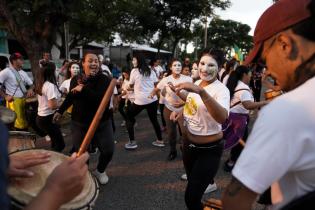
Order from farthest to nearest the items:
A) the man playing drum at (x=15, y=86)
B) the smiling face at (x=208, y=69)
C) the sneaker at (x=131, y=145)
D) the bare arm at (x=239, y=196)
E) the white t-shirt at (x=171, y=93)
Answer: the sneaker at (x=131, y=145)
the man playing drum at (x=15, y=86)
the white t-shirt at (x=171, y=93)
the smiling face at (x=208, y=69)
the bare arm at (x=239, y=196)

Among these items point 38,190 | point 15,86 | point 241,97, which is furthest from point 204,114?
point 15,86

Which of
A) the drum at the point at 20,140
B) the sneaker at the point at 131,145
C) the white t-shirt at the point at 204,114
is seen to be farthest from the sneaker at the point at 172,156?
the drum at the point at 20,140

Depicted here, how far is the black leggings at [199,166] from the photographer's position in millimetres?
2885

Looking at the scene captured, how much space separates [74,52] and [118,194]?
29427 mm

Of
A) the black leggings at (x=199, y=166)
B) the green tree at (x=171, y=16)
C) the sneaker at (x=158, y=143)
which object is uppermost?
the green tree at (x=171, y=16)

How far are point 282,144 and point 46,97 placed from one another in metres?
5.05

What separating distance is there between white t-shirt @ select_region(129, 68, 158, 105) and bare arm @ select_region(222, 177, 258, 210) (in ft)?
18.0

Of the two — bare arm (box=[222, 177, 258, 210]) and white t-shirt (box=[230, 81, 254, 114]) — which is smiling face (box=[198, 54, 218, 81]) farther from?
bare arm (box=[222, 177, 258, 210])

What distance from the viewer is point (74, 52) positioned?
3216 centimetres

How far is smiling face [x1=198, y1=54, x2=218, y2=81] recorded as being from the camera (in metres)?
3.35

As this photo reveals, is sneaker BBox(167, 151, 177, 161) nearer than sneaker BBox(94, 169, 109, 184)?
No

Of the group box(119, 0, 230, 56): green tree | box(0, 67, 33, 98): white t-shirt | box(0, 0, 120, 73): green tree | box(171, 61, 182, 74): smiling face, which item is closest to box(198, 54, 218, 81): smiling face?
box(171, 61, 182, 74): smiling face

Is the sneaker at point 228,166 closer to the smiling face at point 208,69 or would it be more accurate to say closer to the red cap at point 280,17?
the smiling face at point 208,69

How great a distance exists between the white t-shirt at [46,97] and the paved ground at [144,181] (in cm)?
109
